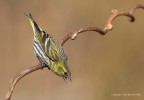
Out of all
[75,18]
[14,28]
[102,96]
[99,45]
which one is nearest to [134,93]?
[102,96]

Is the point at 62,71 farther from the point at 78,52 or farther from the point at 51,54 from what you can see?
the point at 78,52

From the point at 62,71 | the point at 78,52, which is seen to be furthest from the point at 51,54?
the point at 78,52

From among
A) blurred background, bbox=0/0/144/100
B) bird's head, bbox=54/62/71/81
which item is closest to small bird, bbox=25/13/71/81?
bird's head, bbox=54/62/71/81

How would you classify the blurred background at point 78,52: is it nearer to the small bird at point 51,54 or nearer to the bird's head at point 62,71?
the small bird at point 51,54

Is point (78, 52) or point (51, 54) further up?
point (78, 52)

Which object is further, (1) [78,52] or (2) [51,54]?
(1) [78,52]

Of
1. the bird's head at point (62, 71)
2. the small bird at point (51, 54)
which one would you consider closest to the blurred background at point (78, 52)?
the small bird at point (51, 54)

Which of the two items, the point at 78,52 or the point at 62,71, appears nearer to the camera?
the point at 62,71

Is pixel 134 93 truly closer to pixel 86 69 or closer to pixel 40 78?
pixel 86 69
